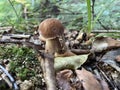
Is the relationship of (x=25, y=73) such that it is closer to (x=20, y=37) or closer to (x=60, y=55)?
(x=60, y=55)

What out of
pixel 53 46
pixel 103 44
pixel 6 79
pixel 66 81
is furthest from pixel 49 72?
pixel 103 44

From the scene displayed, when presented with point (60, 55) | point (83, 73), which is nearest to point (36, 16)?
point (60, 55)

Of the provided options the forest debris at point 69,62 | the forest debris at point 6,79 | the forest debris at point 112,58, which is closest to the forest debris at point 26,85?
the forest debris at point 6,79

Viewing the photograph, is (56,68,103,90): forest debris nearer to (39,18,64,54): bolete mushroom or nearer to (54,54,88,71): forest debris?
(54,54,88,71): forest debris

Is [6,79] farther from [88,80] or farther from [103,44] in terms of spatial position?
[103,44]

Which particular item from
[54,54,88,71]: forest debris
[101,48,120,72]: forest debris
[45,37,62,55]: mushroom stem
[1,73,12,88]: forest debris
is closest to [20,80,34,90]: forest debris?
[1,73,12,88]: forest debris

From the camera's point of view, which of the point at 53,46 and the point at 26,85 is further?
the point at 53,46

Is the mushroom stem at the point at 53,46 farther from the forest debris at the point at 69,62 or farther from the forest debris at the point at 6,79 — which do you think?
the forest debris at the point at 6,79
